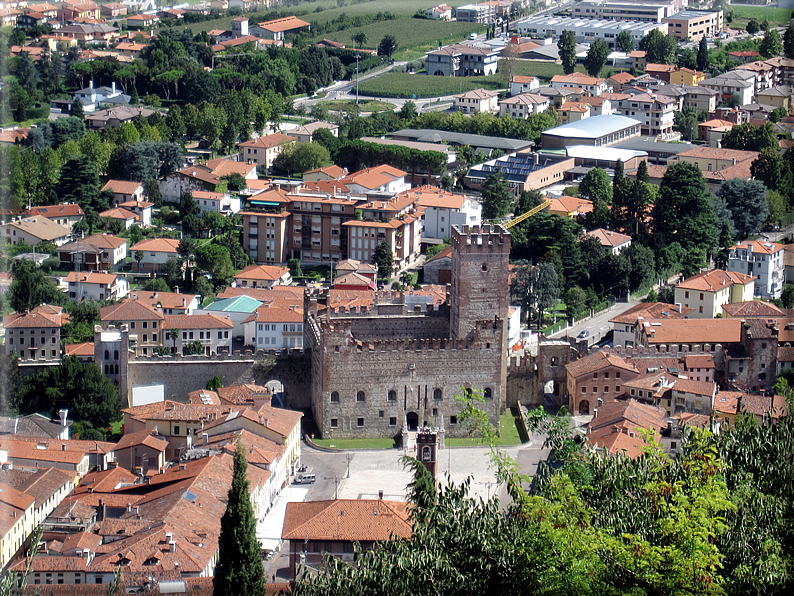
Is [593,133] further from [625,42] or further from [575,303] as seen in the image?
[575,303]

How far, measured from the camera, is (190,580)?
113ft

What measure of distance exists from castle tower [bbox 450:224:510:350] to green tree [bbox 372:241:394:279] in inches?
738

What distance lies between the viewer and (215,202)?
2876 inches

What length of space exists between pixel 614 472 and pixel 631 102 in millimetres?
69091

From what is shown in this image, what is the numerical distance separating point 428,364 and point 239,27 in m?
74.5

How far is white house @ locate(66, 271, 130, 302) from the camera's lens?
61.6 m

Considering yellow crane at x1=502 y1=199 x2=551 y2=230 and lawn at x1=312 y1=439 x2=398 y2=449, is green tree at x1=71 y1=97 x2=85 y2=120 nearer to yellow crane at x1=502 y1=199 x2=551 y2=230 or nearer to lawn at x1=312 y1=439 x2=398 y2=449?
yellow crane at x1=502 y1=199 x2=551 y2=230

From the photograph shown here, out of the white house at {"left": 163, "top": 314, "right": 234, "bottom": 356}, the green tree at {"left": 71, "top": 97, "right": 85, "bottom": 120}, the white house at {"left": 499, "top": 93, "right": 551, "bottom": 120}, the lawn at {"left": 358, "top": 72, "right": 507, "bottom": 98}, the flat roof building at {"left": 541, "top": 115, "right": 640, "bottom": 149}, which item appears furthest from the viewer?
the lawn at {"left": 358, "top": 72, "right": 507, "bottom": 98}

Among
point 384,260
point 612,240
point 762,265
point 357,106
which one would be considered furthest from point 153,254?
point 357,106

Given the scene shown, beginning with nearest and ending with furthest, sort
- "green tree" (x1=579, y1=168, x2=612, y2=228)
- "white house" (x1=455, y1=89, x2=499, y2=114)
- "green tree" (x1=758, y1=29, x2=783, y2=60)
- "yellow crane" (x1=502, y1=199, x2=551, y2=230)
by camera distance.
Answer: "yellow crane" (x1=502, y1=199, x2=551, y2=230), "green tree" (x1=579, y1=168, x2=612, y2=228), "white house" (x1=455, y1=89, x2=499, y2=114), "green tree" (x1=758, y1=29, x2=783, y2=60)

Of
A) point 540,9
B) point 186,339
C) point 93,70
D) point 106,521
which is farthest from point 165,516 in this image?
point 540,9

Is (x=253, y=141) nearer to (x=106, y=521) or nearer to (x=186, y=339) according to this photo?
(x=186, y=339)

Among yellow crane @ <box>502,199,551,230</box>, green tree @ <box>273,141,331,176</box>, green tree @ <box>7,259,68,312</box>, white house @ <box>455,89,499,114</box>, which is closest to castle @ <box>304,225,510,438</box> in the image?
green tree @ <box>7,259,68,312</box>

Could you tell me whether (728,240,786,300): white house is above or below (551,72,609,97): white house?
below
